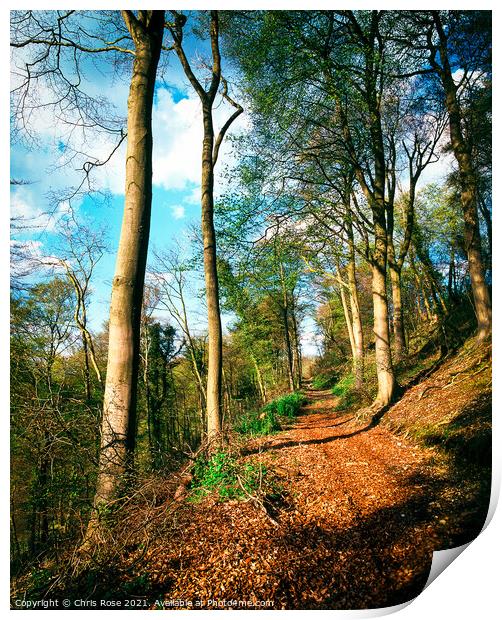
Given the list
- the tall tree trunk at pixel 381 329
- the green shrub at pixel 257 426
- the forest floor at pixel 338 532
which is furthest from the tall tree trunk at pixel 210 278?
the tall tree trunk at pixel 381 329

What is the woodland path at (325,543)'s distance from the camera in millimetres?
2254

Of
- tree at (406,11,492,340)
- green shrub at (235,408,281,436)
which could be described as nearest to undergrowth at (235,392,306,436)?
green shrub at (235,408,281,436)

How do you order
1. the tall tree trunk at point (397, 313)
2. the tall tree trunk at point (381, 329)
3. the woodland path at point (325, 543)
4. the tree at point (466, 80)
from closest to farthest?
the woodland path at point (325, 543) → the tree at point (466, 80) → the tall tree trunk at point (381, 329) → the tall tree trunk at point (397, 313)

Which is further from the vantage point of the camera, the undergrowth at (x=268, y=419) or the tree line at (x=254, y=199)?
the undergrowth at (x=268, y=419)

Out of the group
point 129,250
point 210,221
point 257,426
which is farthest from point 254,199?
point 257,426

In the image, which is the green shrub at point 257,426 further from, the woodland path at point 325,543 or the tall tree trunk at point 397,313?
the tall tree trunk at point 397,313

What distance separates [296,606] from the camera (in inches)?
87.7

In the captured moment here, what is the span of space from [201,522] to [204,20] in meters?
6.96

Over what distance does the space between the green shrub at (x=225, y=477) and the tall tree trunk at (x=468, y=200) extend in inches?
136

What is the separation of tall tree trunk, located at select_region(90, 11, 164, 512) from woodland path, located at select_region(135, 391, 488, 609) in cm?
88

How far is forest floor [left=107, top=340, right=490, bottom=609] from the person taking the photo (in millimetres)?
2260

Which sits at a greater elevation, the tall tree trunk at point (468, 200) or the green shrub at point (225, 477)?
the tall tree trunk at point (468, 200)

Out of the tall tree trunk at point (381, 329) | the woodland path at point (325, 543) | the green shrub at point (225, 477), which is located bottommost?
the woodland path at point (325, 543)

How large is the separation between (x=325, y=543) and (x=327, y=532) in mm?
143
